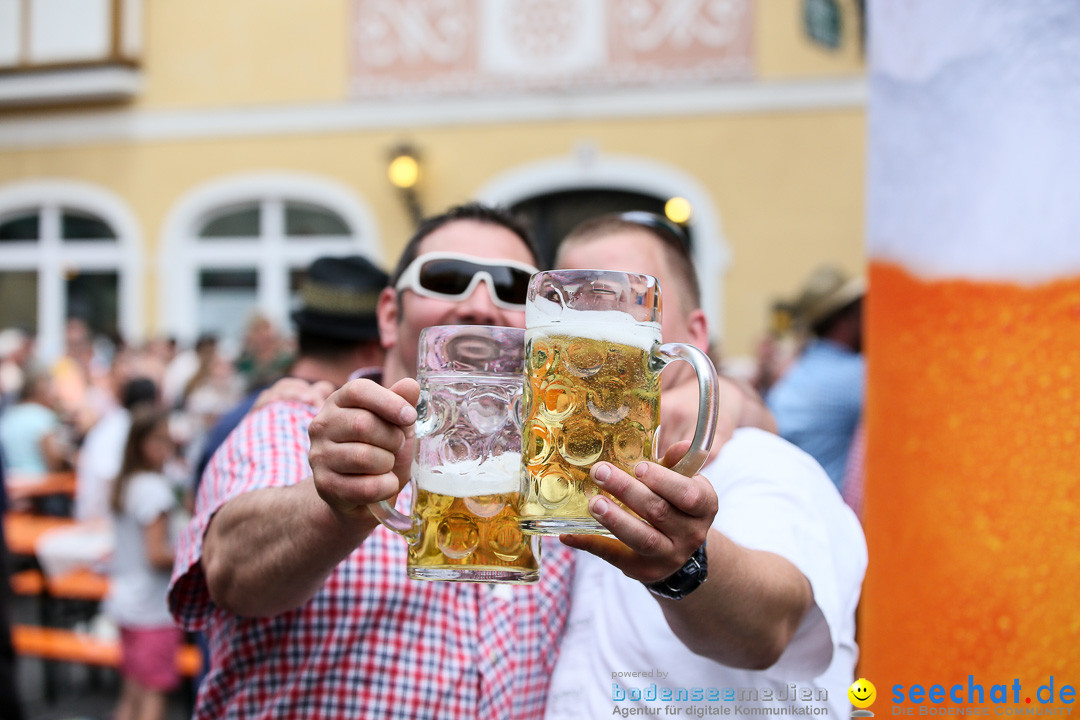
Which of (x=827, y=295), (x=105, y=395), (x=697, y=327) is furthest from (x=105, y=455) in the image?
(x=697, y=327)

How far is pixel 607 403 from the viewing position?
0.93 meters

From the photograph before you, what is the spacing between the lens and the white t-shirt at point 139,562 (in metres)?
3.88

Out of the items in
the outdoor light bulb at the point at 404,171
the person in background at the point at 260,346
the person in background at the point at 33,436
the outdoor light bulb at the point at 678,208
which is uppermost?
the outdoor light bulb at the point at 404,171

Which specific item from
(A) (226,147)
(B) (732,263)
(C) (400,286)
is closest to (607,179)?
(B) (732,263)

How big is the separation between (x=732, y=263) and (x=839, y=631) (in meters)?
7.57

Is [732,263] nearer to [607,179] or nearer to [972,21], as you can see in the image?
[607,179]

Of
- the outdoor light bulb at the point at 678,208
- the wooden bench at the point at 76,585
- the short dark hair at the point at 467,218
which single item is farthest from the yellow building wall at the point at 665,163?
the short dark hair at the point at 467,218

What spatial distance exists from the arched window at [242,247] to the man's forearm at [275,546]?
8.15 metres

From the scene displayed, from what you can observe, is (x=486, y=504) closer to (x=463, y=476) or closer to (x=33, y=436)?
(x=463, y=476)

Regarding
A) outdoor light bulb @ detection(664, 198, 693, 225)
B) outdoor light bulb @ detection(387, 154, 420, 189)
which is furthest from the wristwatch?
outdoor light bulb @ detection(387, 154, 420, 189)

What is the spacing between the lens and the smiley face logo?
4.20 ft

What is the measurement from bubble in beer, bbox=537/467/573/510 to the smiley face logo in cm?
61

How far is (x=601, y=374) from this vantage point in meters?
0.94

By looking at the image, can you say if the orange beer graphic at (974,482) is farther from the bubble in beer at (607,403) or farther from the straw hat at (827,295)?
the straw hat at (827,295)
